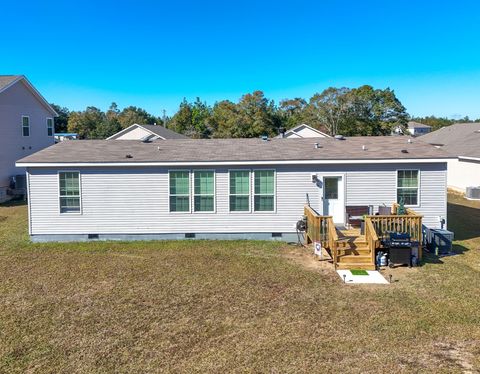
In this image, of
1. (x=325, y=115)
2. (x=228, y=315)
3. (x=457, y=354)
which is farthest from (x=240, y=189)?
(x=325, y=115)

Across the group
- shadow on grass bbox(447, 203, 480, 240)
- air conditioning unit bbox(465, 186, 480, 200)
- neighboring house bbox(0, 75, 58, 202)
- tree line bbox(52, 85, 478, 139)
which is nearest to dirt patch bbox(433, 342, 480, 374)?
shadow on grass bbox(447, 203, 480, 240)

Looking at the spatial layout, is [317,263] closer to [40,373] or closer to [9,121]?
[40,373]

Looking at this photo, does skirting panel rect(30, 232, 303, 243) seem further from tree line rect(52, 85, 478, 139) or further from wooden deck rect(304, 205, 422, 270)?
tree line rect(52, 85, 478, 139)

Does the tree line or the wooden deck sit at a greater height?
the tree line

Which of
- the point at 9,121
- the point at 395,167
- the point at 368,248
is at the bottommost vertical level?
the point at 368,248

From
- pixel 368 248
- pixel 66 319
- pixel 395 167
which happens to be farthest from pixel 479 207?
pixel 66 319

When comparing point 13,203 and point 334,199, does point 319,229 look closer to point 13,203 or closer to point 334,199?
point 334,199

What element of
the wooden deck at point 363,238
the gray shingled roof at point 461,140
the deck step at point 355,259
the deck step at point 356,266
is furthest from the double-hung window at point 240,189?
the gray shingled roof at point 461,140
